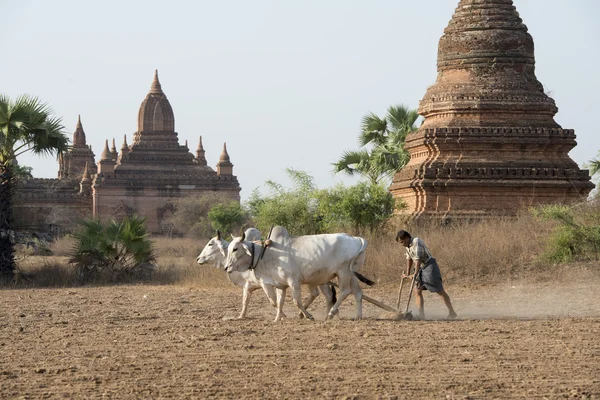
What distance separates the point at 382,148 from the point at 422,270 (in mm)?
15405

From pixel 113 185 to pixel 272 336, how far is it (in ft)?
169

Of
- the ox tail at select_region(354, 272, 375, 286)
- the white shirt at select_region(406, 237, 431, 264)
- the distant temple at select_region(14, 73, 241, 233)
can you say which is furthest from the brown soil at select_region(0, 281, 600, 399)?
the distant temple at select_region(14, 73, 241, 233)

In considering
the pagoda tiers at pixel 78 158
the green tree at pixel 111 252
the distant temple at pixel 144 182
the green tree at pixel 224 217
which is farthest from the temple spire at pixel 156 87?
the green tree at pixel 111 252

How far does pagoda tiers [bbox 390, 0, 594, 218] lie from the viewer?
846 inches

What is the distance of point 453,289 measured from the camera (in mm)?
17047

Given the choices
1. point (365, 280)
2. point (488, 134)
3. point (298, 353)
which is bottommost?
point (298, 353)

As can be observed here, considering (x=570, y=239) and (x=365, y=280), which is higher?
(x=570, y=239)

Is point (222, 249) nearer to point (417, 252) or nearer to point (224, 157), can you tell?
point (417, 252)

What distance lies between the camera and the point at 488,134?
2158cm

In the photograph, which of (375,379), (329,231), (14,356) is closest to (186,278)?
(329,231)

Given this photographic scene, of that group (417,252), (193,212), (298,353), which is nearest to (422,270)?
(417,252)

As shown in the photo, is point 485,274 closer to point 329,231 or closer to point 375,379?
point 329,231

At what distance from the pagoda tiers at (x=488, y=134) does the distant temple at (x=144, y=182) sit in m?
39.0

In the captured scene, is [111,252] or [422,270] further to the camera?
[111,252]
